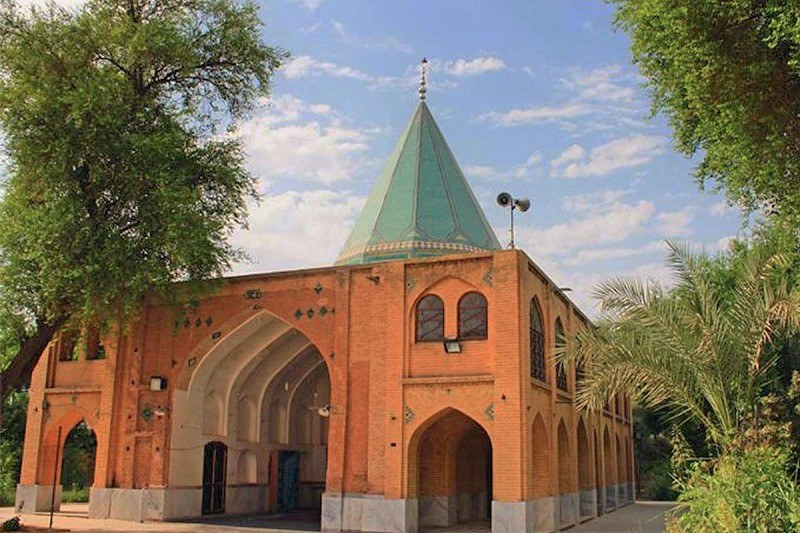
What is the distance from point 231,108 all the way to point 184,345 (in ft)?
18.7

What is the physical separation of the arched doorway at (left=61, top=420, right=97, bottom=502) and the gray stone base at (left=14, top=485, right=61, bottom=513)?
6.74 m

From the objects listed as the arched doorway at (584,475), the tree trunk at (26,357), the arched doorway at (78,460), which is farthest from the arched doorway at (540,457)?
the arched doorway at (78,460)

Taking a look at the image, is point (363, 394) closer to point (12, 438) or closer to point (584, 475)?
point (584, 475)

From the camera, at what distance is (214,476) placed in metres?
20.5

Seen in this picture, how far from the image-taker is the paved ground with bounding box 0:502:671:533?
1697 centimetres

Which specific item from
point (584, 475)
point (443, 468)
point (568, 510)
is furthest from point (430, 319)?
point (584, 475)

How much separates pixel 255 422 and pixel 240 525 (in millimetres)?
4171

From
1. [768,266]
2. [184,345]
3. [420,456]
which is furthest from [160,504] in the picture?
[768,266]

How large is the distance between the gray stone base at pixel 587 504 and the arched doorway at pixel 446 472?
2.60 metres

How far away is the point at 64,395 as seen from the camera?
68.2 feet

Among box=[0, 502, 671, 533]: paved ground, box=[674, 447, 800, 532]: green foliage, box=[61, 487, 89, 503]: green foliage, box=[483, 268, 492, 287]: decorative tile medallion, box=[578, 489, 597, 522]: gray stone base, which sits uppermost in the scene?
box=[483, 268, 492, 287]: decorative tile medallion

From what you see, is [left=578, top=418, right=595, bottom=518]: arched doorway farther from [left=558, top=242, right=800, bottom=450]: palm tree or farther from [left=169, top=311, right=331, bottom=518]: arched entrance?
[left=558, top=242, right=800, bottom=450]: palm tree

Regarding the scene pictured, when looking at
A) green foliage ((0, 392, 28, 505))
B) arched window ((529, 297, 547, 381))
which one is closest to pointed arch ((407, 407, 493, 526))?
arched window ((529, 297, 547, 381))

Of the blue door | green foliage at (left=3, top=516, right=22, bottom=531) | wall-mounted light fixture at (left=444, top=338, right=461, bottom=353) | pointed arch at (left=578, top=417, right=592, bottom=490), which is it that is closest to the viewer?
green foliage at (left=3, top=516, right=22, bottom=531)
